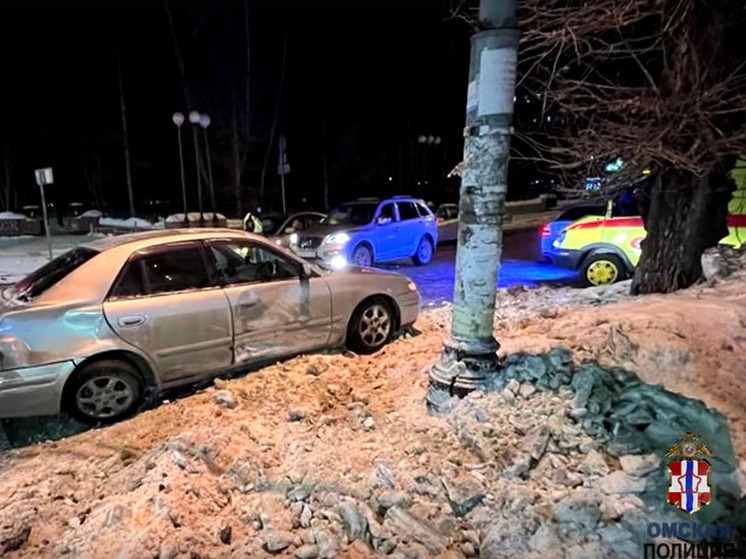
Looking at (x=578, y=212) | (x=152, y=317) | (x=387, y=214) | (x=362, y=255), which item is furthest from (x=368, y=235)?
(x=152, y=317)

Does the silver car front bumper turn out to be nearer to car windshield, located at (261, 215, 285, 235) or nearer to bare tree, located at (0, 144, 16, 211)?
car windshield, located at (261, 215, 285, 235)

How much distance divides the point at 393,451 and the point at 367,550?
86 centimetres

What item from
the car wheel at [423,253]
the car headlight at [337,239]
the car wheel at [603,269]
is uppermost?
the car headlight at [337,239]

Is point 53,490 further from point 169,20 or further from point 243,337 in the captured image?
point 169,20

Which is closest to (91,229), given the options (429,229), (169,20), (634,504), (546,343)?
(169,20)

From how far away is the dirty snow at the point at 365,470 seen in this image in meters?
2.90

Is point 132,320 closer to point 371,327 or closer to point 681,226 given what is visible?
point 371,327

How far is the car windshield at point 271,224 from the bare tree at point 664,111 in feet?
29.0

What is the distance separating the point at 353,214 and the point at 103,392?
8.57m

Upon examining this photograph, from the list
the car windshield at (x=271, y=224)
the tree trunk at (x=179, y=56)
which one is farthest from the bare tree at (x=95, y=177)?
the car windshield at (x=271, y=224)

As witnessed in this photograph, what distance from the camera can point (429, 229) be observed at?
1402cm

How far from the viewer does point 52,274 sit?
4.83 m

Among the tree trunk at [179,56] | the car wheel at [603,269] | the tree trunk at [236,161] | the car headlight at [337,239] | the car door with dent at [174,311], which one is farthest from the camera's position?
the tree trunk at [236,161]

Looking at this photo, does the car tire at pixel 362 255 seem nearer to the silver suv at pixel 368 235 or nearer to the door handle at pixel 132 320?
the silver suv at pixel 368 235
